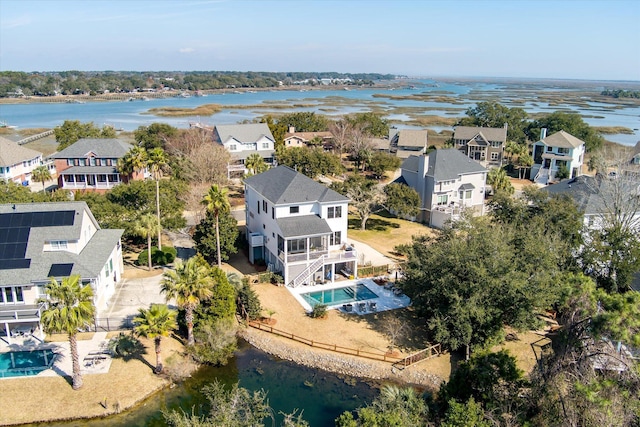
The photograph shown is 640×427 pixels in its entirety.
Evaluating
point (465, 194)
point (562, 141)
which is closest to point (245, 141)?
point (465, 194)

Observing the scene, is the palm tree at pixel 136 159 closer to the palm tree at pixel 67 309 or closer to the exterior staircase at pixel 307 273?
the exterior staircase at pixel 307 273

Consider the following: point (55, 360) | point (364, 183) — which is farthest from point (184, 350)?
point (364, 183)

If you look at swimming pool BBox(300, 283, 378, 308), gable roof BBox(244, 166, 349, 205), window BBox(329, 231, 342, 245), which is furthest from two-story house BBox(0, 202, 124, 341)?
window BBox(329, 231, 342, 245)

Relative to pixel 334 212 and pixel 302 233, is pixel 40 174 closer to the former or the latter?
pixel 302 233

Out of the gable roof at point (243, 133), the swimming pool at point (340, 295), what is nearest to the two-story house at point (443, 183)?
the swimming pool at point (340, 295)

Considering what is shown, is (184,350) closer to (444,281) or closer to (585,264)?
(444,281)
